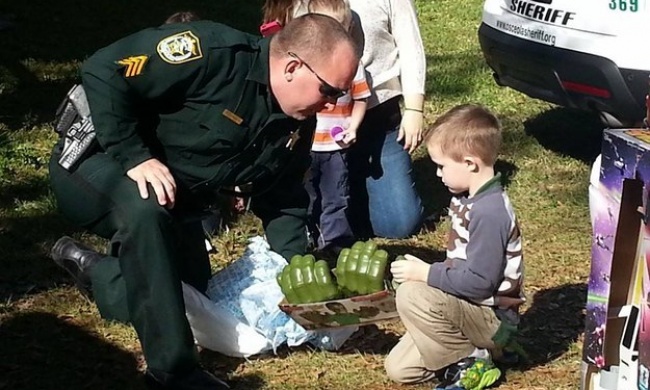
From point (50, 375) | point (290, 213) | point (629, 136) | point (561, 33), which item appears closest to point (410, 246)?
point (290, 213)

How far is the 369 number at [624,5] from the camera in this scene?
5.50 meters

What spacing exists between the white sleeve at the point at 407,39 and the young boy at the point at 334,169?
22 cm

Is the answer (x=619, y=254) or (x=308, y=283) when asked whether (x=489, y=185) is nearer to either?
(x=619, y=254)

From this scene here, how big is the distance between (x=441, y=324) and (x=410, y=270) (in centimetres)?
21

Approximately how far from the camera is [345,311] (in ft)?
12.7

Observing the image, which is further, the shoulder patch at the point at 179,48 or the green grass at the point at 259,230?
the green grass at the point at 259,230

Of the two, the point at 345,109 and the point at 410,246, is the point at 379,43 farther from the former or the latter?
the point at 410,246

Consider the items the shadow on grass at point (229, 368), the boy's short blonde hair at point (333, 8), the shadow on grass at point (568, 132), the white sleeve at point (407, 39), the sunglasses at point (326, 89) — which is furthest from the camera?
the shadow on grass at point (568, 132)

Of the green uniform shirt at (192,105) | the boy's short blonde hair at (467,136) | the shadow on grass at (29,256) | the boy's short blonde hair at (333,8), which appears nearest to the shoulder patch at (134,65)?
the green uniform shirt at (192,105)

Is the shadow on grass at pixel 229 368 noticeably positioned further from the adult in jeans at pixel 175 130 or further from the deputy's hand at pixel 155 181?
the deputy's hand at pixel 155 181

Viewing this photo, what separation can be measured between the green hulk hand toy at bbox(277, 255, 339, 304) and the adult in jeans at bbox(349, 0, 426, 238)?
1.46 metres

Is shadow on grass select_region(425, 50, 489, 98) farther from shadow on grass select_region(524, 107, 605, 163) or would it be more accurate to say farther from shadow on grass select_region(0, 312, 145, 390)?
Answer: shadow on grass select_region(0, 312, 145, 390)

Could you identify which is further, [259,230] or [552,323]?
[259,230]

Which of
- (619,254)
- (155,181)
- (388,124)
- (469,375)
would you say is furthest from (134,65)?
(388,124)
